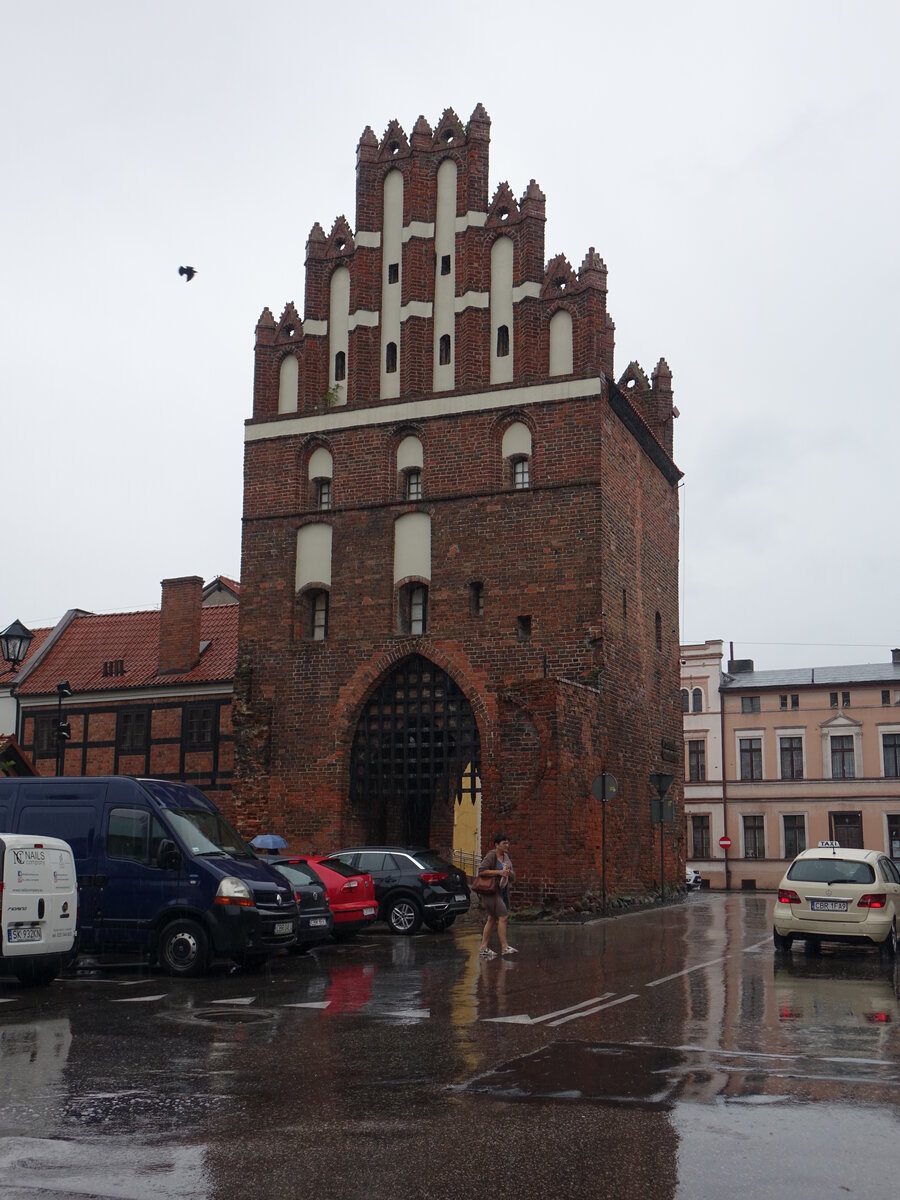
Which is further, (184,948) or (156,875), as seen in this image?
(156,875)

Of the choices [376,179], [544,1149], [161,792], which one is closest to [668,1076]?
[544,1149]

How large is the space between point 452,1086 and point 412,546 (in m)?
20.6

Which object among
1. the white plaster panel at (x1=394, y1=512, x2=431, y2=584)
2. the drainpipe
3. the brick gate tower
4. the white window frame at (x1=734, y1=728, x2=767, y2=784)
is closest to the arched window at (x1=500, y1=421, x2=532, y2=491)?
the brick gate tower

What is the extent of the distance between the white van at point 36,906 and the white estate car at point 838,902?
921cm

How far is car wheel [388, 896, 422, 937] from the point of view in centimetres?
2100

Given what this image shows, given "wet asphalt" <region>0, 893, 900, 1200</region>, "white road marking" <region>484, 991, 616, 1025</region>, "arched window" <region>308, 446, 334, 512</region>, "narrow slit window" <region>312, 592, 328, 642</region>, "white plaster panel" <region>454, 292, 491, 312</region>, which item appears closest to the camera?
"wet asphalt" <region>0, 893, 900, 1200</region>

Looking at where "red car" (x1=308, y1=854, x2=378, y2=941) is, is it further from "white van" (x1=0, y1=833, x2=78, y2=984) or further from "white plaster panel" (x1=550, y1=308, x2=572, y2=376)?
"white plaster panel" (x1=550, y1=308, x2=572, y2=376)

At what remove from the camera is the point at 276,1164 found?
6.00 meters

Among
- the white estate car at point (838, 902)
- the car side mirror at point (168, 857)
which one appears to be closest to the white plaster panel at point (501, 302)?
the white estate car at point (838, 902)

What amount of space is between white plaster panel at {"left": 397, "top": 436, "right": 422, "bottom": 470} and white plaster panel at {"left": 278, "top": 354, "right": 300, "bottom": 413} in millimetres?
3091

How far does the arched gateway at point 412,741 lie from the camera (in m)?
26.8

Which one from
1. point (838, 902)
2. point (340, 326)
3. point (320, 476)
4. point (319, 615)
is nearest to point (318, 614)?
point (319, 615)

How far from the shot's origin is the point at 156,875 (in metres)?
14.7

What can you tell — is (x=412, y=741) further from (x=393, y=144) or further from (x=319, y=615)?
(x=393, y=144)
